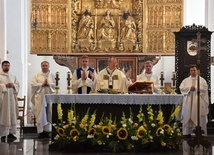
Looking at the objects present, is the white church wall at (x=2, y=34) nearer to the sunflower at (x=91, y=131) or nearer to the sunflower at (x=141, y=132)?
the sunflower at (x=91, y=131)

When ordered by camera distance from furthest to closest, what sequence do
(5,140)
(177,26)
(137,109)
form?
(177,26) → (5,140) → (137,109)

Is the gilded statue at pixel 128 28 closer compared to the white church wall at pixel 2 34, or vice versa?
the white church wall at pixel 2 34

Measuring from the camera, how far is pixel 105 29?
1931 cm

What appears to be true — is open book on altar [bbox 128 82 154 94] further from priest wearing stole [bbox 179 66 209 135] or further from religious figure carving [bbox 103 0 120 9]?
religious figure carving [bbox 103 0 120 9]

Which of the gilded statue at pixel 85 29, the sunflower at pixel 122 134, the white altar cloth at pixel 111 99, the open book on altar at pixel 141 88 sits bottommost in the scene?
the sunflower at pixel 122 134

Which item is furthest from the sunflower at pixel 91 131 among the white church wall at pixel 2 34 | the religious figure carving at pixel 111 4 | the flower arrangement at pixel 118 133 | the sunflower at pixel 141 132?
the religious figure carving at pixel 111 4

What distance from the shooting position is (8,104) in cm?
1277

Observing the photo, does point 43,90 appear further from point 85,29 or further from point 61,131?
point 85,29

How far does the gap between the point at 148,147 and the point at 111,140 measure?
73cm

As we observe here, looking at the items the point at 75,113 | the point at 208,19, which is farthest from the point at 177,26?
the point at 75,113

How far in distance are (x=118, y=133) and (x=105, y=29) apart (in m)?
10.0

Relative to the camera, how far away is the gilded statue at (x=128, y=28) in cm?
1925

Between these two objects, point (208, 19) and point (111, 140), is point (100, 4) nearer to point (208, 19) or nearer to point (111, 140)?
point (208, 19)

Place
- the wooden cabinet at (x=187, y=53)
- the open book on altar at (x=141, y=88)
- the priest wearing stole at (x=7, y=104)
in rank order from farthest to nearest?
the wooden cabinet at (x=187, y=53)
the priest wearing stole at (x=7, y=104)
the open book on altar at (x=141, y=88)
